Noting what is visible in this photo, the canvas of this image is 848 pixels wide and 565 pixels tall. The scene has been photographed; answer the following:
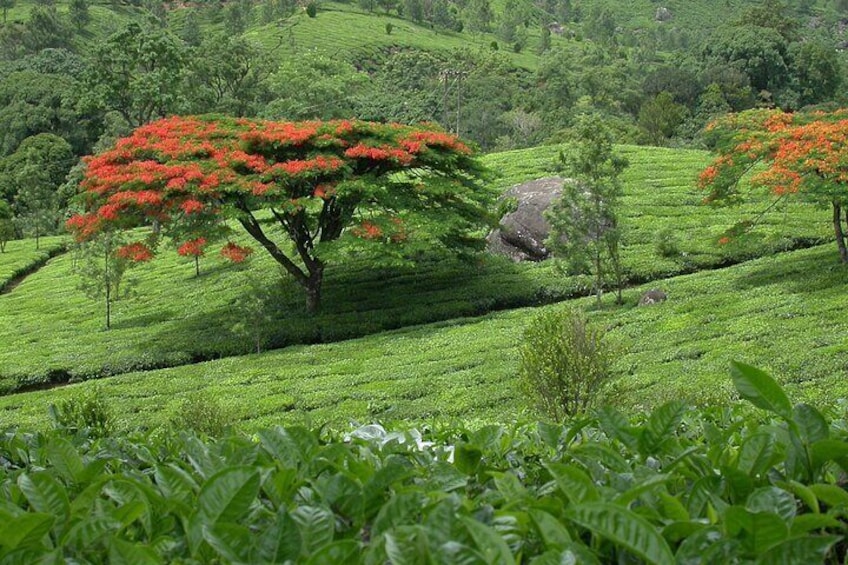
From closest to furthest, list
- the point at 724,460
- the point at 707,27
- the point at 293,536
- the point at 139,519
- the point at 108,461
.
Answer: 1. the point at 293,536
2. the point at 139,519
3. the point at 724,460
4. the point at 108,461
5. the point at 707,27

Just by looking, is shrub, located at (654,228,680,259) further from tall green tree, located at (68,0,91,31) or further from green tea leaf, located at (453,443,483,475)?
tall green tree, located at (68,0,91,31)

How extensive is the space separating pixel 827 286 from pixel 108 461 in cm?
1815

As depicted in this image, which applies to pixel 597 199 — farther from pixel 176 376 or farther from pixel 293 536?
pixel 293 536

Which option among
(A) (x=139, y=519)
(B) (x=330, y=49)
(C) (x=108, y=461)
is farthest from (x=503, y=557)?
(B) (x=330, y=49)

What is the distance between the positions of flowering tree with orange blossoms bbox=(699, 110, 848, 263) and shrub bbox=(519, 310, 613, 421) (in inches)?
357

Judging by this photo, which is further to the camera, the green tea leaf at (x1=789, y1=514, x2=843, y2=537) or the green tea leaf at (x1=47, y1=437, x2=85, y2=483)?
the green tea leaf at (x1=47, y1=437, x2=85, y2=483)

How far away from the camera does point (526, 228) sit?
25.6 metres

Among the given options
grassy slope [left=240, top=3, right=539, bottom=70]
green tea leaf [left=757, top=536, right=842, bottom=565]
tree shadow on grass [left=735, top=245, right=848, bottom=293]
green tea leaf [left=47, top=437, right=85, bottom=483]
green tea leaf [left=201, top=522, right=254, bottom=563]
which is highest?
grassy slope [left=240, top=3, right=539, bottom=70]

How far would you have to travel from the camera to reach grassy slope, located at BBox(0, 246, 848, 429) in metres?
13.9

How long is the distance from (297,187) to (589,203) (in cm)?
773

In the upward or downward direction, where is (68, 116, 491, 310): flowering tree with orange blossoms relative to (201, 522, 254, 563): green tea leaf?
downward

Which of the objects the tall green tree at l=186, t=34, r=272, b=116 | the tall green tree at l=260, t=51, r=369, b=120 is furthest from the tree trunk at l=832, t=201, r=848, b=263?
the tall green tree at l=186, t=34, r=272, b=116

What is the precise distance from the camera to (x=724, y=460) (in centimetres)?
248

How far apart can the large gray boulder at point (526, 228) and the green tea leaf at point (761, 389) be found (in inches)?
889
